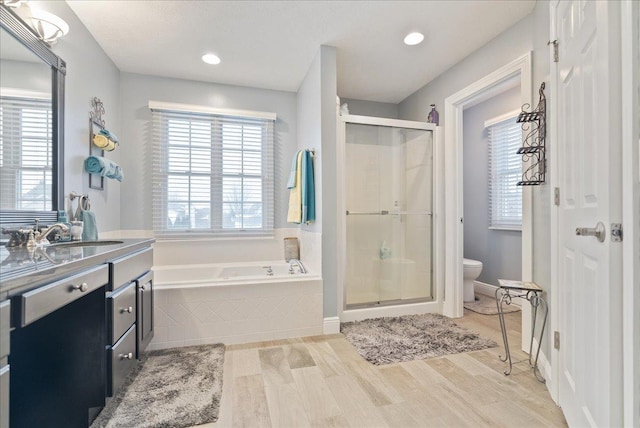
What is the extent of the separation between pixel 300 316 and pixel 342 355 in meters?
0.51

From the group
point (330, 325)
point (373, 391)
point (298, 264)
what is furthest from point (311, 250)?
point (373, 391)

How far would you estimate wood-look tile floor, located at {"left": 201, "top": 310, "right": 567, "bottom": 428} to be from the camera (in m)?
1.46

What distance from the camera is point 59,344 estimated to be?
4.22 ft

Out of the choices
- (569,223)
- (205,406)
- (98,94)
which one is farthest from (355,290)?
(98,94)

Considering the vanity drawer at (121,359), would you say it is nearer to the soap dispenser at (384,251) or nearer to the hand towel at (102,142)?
the hand towel at (102,142)

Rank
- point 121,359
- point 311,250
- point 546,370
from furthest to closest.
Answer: point 311,250 < point 546,370 < point 121,359

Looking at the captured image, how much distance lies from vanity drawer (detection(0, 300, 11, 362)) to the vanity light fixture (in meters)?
1.83

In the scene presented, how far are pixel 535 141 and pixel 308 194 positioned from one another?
179 cm

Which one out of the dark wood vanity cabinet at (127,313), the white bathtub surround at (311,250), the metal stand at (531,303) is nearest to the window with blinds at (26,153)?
the dark wood vanity cabinet at (127,313)

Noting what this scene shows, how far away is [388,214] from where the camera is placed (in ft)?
10.3

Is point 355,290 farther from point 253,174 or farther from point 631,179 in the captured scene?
point 631,179

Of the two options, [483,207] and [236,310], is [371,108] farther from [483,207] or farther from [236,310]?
[236,310]

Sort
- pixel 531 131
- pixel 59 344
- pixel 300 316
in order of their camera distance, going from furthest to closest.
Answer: pixel 300 316 → pixel 531 131 → pixel 59 344

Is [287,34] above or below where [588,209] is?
above
